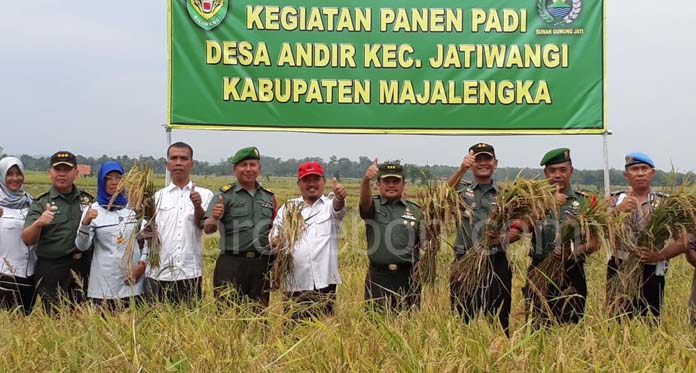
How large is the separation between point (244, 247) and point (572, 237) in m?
2.11

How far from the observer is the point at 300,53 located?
5.76 m

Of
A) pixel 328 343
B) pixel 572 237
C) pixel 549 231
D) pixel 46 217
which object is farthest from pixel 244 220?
pixel 572 237

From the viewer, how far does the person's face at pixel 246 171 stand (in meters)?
4.24

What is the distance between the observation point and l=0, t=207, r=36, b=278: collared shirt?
4.13 m

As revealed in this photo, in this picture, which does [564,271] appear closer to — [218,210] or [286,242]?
[286,242]

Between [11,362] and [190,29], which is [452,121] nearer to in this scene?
[190,29]

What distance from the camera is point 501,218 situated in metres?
3.73

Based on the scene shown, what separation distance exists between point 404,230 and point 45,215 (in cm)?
232

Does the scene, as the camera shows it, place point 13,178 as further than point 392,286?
Yes

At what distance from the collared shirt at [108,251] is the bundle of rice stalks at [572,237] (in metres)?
2.61

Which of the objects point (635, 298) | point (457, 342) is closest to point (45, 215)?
point (457, 342)

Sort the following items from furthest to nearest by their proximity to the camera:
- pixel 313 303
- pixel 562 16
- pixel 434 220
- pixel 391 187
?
pixel 562 16 → pixel 391 187 → pixel 434 220 → pixel 313 303

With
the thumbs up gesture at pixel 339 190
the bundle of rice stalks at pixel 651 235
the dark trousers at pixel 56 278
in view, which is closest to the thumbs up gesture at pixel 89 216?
the dark trousers at pixel 56 278

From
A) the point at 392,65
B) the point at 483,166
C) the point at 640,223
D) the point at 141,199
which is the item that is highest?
the point at 392,65
